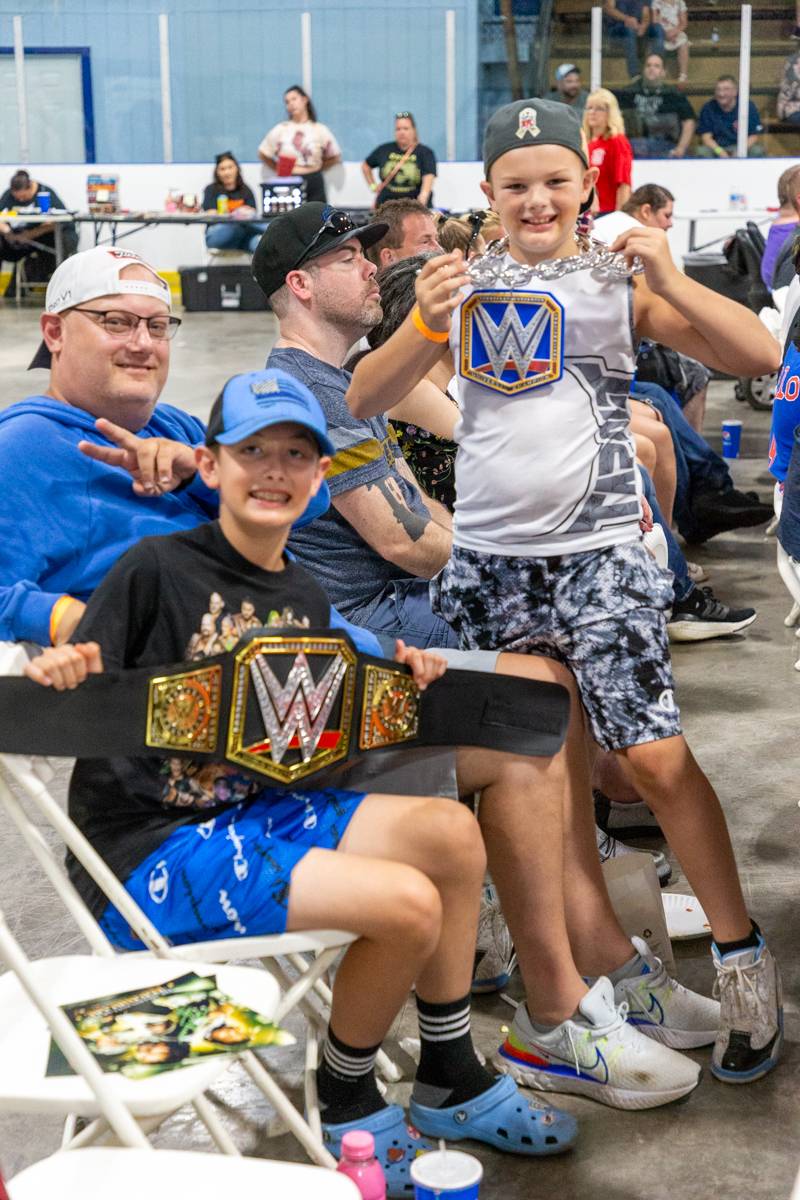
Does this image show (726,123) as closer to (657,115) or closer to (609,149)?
(657,115)

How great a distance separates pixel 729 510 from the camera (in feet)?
19.8

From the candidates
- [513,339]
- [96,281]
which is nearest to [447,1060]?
[513,339]

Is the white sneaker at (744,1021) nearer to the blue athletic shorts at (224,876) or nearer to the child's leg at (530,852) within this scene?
the child's leg at (530,852)

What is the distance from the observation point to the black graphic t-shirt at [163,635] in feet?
6.97

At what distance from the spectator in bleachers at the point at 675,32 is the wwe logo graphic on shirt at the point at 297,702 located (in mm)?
14091

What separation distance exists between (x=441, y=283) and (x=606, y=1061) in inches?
51.1

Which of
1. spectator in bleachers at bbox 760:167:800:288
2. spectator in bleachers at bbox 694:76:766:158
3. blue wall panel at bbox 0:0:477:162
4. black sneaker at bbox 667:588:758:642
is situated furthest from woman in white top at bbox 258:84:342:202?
black sneaker at bbox 667:588:758:642

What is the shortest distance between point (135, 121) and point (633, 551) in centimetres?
1512

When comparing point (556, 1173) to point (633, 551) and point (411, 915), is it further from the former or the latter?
point (633, 551)

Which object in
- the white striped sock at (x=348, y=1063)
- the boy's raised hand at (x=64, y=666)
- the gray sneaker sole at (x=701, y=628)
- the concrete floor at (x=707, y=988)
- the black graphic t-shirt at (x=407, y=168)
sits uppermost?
the black graphic t-shirt at (x=407, y=168)

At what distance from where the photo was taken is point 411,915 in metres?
2.05

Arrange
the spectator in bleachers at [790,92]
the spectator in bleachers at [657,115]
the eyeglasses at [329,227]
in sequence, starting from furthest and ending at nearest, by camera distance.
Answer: the spectator in bleachers at [657,115] < the spectator in bleachers at [790,92] < the eyeglasses at [329,227]

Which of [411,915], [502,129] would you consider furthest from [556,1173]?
[502,129]

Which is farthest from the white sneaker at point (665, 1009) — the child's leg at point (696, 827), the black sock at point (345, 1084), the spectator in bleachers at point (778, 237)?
the spectator in bleachers at point (778, 237)
